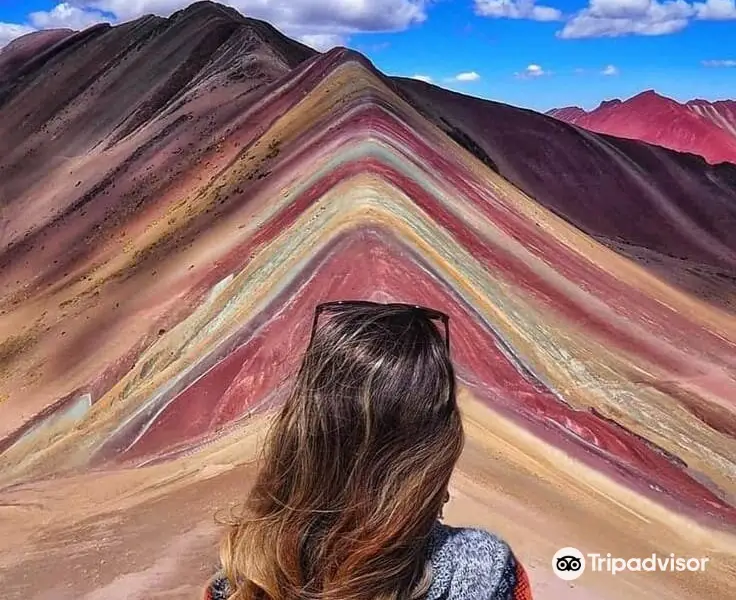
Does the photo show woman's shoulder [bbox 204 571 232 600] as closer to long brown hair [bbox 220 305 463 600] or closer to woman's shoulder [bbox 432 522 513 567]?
long brown hair [bbox 220 305 463 600]

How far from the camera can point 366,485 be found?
6.38 feet

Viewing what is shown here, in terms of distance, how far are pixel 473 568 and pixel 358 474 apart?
35cm

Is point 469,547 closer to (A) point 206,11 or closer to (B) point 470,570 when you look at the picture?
(B) point 470,570

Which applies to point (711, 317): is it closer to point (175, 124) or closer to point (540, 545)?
point (540, 545)

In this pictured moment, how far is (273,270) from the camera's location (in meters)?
13.9

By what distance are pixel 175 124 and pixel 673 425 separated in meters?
22.3

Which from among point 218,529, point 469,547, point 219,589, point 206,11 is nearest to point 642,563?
point 218,529

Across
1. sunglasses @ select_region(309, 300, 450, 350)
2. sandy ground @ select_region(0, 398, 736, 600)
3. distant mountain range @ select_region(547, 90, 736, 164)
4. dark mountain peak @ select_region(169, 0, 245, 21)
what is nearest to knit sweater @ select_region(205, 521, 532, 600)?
sunglasses @ select_region(309, 300, 450, 350)

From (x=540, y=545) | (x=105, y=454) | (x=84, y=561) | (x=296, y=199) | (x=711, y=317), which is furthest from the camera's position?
(x=711, y=317)

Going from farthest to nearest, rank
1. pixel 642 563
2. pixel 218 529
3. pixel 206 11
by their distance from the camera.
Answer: pixel 206 11 < pixel 642 563 < pixel 218 529

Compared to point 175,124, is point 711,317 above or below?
below

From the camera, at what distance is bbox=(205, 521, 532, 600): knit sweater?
1.99 metres

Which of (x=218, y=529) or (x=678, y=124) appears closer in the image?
(x=218, y=529)

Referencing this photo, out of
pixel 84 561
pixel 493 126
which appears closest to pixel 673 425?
pixel 84 561
